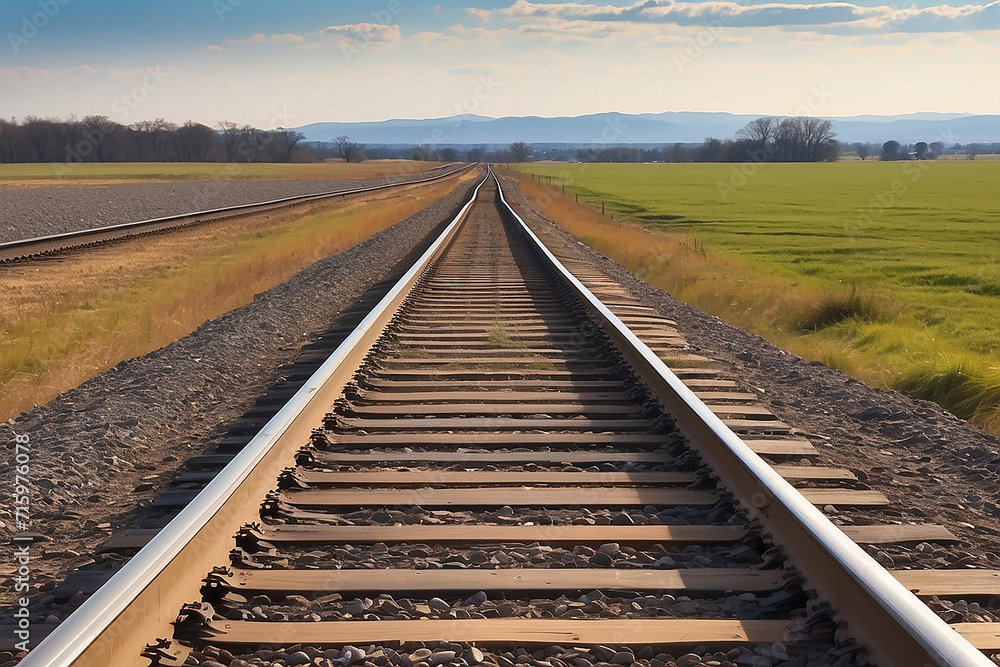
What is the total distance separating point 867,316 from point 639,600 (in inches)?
411

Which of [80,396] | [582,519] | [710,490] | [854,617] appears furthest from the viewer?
[80,396]

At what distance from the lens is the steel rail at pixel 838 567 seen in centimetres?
222

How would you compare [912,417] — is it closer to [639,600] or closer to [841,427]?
[841,427]

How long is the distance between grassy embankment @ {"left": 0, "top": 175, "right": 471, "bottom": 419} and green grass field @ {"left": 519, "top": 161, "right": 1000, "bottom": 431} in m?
6.96

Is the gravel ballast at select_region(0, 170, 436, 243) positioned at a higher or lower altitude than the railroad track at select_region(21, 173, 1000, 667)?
higher

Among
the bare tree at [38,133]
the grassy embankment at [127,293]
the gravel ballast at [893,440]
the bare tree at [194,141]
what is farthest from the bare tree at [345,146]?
the gravel ballast at [893,440]

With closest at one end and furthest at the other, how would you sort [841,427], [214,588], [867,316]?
[214,588]
[841,427]
[867,316]

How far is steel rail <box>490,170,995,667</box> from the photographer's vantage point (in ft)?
7.30

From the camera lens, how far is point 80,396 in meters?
6.68

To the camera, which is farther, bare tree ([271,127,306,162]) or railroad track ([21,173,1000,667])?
bare tree ([271,127,306,162])

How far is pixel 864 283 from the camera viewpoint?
55.8ft

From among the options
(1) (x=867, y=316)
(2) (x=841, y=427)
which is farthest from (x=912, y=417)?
(1) (x=867, y=316)

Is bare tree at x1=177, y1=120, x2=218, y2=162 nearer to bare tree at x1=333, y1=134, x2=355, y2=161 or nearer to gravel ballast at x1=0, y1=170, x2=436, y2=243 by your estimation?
bare tree at x1=333, y1=134, x2=355, y2=161

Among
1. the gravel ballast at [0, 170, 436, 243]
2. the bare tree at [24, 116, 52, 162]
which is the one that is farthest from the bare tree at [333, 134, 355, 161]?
the gravel ballast at [0, 170, 436, 243]
